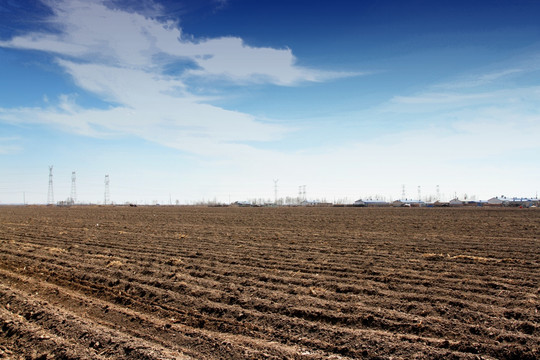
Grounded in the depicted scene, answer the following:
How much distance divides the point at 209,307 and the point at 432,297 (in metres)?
4.99

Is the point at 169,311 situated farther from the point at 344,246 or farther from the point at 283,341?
the point at 344,246

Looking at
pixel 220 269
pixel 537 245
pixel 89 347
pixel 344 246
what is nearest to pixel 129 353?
pixel 89 347

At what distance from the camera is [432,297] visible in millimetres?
8227

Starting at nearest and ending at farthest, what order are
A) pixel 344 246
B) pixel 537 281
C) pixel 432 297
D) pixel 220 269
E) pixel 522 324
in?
pixel 522 324 < pixel 432 297 < pixel 537 281 < pixel 220 269 < pixel 344 246

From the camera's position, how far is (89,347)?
5.88m

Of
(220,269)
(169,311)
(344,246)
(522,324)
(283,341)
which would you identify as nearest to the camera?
(283,341)

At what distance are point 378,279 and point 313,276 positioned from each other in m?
1.77

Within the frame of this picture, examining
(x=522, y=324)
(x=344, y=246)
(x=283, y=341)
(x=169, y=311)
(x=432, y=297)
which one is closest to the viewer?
(x=283, y=341)

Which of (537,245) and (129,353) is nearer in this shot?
(129,353)

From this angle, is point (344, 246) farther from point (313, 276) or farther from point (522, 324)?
point (522, 324)

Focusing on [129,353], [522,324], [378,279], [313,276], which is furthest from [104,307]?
[522,324]

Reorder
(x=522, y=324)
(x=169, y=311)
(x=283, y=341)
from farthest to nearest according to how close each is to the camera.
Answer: (x=169, y=311) → (x=522, y=324) → (x=283, y=341)

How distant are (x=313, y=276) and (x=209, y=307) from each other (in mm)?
3547

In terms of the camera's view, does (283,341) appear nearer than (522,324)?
Yes
